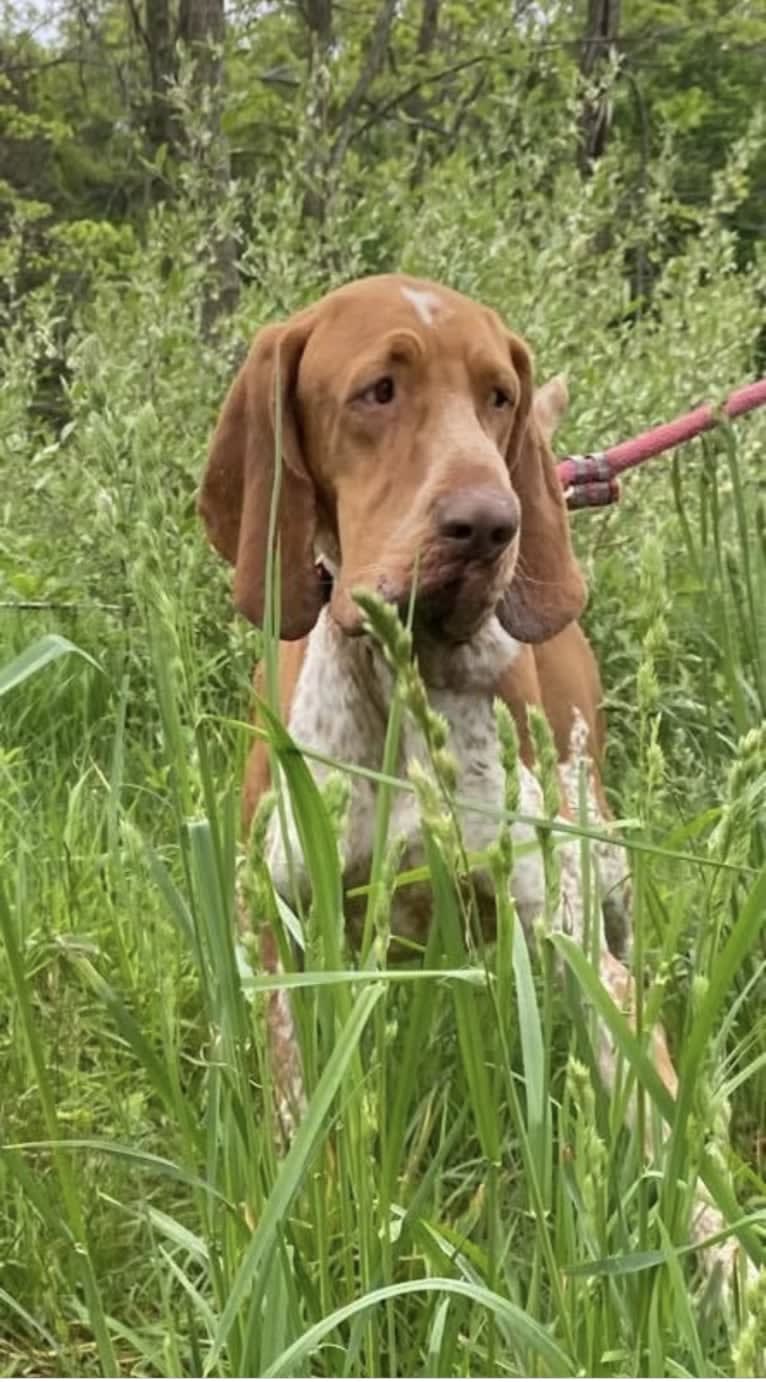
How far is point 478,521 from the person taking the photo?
2.21 m

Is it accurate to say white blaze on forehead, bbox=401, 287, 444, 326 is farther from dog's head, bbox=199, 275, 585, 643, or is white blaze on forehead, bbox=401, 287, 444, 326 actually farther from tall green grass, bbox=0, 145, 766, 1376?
tall green grass, bbox=0, 145, 766, 1376

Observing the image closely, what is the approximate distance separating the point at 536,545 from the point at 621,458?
1.55ft

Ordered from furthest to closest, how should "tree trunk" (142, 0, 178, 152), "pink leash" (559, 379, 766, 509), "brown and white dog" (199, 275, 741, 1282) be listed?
"tree trunk" (142, 0, 178, 152), "pink leash" (559, 379, 766, 509), "brown and white dog" (199, 275, 741, 1282)

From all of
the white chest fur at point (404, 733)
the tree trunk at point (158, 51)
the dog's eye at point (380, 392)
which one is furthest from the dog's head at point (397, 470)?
the tree trunk at point (158, 51)

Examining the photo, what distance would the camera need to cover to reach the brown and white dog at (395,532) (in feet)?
7.96

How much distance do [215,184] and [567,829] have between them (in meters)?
4.78

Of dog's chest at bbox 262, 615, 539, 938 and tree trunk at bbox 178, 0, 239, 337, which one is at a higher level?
tree trunk at bbox 178, 0, 239, 337

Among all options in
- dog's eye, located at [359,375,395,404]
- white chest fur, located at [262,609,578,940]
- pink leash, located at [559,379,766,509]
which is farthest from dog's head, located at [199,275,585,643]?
pink leash, located at [559,379,766,509]

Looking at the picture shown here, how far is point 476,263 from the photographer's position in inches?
191

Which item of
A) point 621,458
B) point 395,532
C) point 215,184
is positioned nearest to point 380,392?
point 395,532

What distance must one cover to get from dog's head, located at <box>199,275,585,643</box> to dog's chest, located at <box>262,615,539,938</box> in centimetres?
12

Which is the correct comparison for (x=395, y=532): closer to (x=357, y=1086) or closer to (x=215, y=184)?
(x=357, y=1086)

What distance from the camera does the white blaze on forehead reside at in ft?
8.59

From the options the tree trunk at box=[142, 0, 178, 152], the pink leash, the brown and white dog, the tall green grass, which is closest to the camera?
the tall green grass
